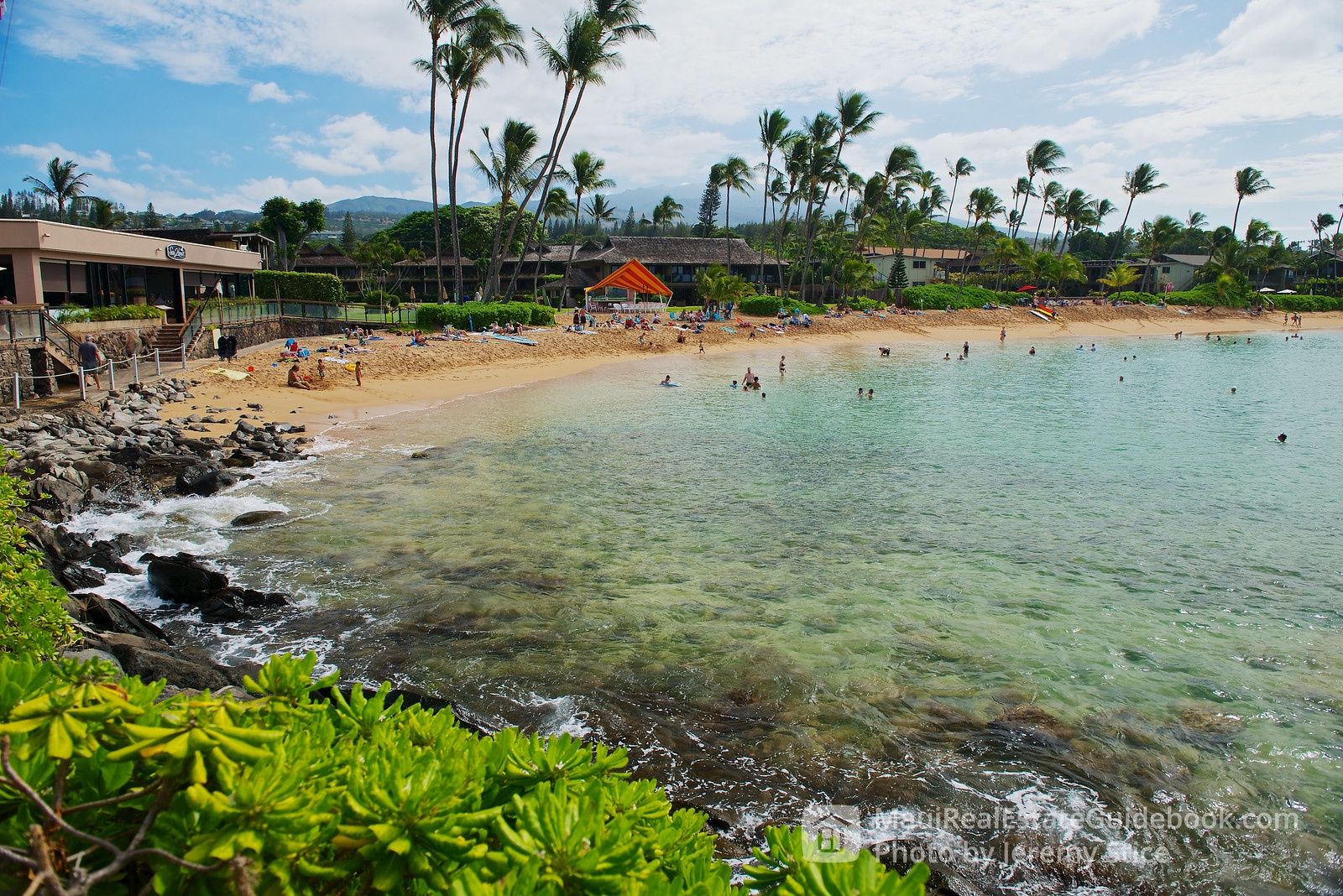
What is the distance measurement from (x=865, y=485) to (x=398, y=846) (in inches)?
568

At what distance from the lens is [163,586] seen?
364 inches

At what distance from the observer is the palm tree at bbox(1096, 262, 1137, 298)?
74750 mm

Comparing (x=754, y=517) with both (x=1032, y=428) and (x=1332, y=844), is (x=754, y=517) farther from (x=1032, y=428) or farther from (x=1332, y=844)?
(x=1032, y=428)

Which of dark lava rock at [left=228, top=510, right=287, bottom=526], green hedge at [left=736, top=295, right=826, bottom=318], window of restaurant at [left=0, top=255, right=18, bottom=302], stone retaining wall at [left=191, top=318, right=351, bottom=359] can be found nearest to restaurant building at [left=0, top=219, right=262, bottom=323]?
window of restaurant at [left=0, top=255, right=18, bottom=302]

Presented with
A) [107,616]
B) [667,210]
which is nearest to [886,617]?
[107,616]

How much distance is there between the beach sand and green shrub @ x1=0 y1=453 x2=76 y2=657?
1544 cm

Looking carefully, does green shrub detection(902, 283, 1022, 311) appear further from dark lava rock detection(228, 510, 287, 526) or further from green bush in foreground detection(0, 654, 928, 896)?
green bush in foreground detection(0, 654, 928, 896)

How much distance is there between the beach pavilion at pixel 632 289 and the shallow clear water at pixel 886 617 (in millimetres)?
29702

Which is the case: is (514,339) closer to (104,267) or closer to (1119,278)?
(104,267)

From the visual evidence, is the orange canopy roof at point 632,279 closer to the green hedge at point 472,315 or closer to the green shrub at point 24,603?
the green hedge at point 472,315

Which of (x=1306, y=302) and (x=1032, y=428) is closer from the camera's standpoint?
(x=1032, y=428)

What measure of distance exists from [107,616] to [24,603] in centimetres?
370

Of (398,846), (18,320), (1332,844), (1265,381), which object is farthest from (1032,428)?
(18,320)

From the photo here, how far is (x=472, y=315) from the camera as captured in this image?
37.5m
